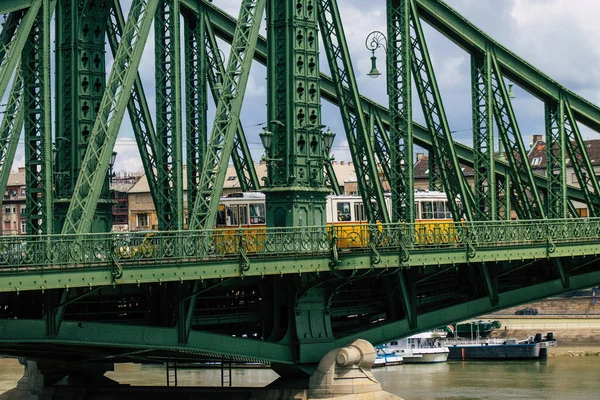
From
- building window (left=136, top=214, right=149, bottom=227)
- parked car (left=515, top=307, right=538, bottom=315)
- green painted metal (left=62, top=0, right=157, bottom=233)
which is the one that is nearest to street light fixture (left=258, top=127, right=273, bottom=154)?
green painted metal (left=62, top=0, right=157, bottom=233)

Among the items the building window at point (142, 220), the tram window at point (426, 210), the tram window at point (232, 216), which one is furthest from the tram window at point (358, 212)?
the building window at point (142, 220)

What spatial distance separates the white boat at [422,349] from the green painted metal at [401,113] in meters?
53.9

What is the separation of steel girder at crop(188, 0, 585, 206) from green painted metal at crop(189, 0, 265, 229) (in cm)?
874

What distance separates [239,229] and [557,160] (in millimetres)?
24547

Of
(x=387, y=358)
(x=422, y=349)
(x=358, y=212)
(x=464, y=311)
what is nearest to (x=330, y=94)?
(x=358, y=212)

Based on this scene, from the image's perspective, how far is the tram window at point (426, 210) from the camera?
6310cm

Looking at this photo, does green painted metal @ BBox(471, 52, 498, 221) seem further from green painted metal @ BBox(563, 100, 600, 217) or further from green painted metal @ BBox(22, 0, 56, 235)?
green painted metal @ BBox(22, 0, 56, 235)

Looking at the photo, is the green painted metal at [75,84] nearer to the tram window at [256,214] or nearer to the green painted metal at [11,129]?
the green painted metal at [11,129]

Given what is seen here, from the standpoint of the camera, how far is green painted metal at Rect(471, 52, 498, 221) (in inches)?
2279

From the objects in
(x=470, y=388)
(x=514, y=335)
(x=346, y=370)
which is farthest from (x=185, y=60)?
(x=514, y=335)

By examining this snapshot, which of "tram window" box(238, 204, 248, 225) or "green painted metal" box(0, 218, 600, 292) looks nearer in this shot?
"green painted metal" box(0, 218, 600, 292)

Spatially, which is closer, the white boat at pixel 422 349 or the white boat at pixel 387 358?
the white boat at pixel 387 358

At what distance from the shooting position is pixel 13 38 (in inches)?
1569

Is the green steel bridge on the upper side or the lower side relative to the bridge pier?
upper
